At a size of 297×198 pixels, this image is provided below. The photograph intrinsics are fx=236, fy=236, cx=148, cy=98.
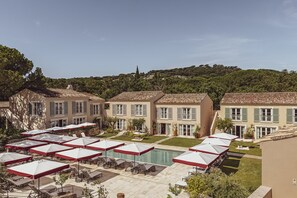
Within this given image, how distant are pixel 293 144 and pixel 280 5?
54.2 ft

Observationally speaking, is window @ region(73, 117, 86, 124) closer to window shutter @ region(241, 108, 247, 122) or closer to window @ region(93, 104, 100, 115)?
window @ region(93, 104, 100, 115)

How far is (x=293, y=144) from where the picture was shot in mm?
12633

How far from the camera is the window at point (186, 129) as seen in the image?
120 feet

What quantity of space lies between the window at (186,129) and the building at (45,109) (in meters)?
16.9

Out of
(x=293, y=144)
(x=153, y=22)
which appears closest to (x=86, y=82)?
(x=153, y=22)

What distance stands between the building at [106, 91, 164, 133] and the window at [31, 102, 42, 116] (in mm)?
12186

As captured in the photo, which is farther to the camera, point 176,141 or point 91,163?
point 176,141

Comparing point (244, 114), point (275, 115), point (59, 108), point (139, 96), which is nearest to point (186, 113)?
point (244, 114)

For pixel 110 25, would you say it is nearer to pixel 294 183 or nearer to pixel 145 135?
pixel 145 135

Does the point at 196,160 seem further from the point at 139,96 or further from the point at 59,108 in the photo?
the point at 59,108

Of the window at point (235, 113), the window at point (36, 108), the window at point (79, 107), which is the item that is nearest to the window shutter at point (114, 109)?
the window at point (79, 107)

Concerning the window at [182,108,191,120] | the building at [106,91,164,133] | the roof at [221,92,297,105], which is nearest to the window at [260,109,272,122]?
the roof at [221,92,297,105]

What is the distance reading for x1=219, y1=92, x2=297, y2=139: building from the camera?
1234 inches

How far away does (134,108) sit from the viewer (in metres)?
40.7
